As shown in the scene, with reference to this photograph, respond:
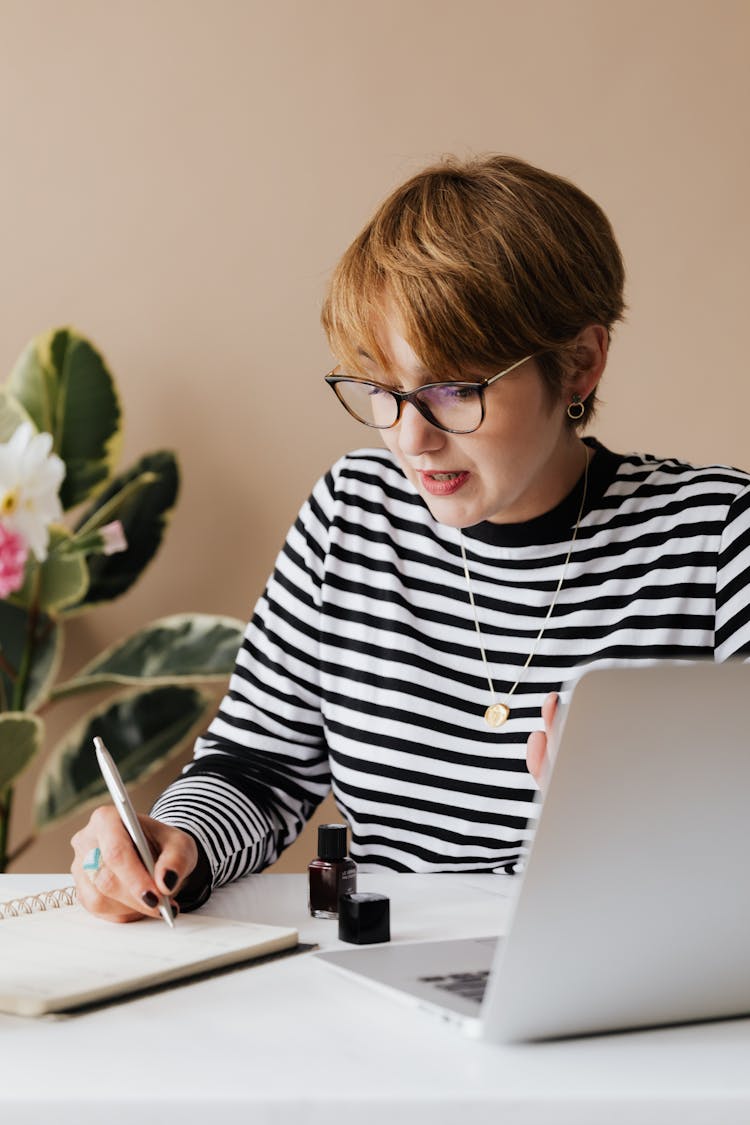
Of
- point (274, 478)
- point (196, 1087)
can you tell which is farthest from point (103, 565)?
point (196, 1087)

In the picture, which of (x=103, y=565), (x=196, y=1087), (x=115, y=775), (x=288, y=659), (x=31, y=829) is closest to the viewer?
(x=196, y=1087)

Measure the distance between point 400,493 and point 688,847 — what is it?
879mm

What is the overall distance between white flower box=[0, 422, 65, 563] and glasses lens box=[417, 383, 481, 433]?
842 mm

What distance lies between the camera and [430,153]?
2363mm

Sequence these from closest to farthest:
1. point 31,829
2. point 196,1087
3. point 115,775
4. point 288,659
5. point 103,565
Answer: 1. point 196,1087
2. point 115,775
3. point 288,659
4. point 103,565
5. point 31,829

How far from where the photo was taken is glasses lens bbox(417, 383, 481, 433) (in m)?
1.16

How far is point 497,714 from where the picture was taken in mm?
1282

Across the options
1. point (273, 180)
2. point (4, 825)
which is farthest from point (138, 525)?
point (273, 180)

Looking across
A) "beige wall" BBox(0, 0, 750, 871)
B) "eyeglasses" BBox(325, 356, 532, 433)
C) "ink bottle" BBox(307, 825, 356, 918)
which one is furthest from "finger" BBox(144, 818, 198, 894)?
"beige wall" BBox(0, 0, 750, 871)

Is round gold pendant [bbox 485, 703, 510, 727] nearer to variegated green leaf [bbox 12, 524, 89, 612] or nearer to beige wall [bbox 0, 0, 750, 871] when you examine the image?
variegated green leaf [bbox 12, 524, 89, 612]

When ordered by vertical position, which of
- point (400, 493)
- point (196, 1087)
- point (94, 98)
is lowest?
point (196, 1087)

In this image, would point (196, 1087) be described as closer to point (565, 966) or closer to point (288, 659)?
point (565, 966)

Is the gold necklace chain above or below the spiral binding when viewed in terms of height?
above

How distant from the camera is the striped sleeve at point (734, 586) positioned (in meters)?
1.24
